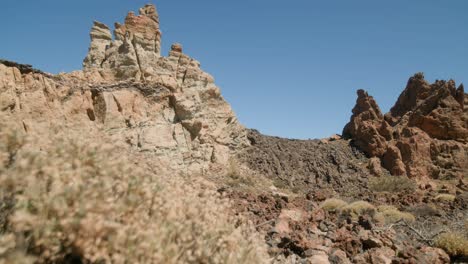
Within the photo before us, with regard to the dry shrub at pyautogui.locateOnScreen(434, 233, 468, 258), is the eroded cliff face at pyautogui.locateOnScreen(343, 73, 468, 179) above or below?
above

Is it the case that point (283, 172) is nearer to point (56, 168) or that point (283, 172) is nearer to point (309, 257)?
point (309, 257)

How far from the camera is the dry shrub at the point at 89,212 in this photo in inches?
106

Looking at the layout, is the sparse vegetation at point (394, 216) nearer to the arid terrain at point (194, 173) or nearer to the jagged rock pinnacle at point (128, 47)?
the arid terrain at point (194, 173)

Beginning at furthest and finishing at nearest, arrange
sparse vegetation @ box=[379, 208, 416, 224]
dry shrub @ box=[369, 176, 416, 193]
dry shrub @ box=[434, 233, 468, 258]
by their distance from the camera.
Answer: dry shrub @ box=[369, 176, 416, 193], sparse vegetation @ box=[379, 208, 416, 224], dry shrub @ box=[434, 233, 468, 258]

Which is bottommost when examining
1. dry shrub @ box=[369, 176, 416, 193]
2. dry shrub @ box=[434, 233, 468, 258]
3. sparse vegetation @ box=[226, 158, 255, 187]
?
dry shrub @ box=[434, 233, 468, 258]

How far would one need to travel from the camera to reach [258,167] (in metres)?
29.5

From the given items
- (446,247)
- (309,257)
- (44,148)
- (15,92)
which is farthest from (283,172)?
(44,148)

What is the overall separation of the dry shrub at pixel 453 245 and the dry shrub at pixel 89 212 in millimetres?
6280

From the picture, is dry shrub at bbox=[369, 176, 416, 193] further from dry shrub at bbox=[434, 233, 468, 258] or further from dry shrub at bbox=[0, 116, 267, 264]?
dry shrub at bbox=[0, 116, 267, 264]

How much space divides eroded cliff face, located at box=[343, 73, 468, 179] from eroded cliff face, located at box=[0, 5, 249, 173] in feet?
47.0

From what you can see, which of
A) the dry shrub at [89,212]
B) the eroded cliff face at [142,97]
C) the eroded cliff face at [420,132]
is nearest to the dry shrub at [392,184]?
the eroded cliff face at [420,132]

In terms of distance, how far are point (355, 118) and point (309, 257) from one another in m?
36.6

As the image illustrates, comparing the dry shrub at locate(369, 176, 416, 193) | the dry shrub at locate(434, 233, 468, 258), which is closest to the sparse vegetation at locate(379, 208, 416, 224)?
the dry shrub at locate(434, 233, 468, 258)

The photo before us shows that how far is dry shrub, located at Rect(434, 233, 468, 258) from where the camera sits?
27.2ft
